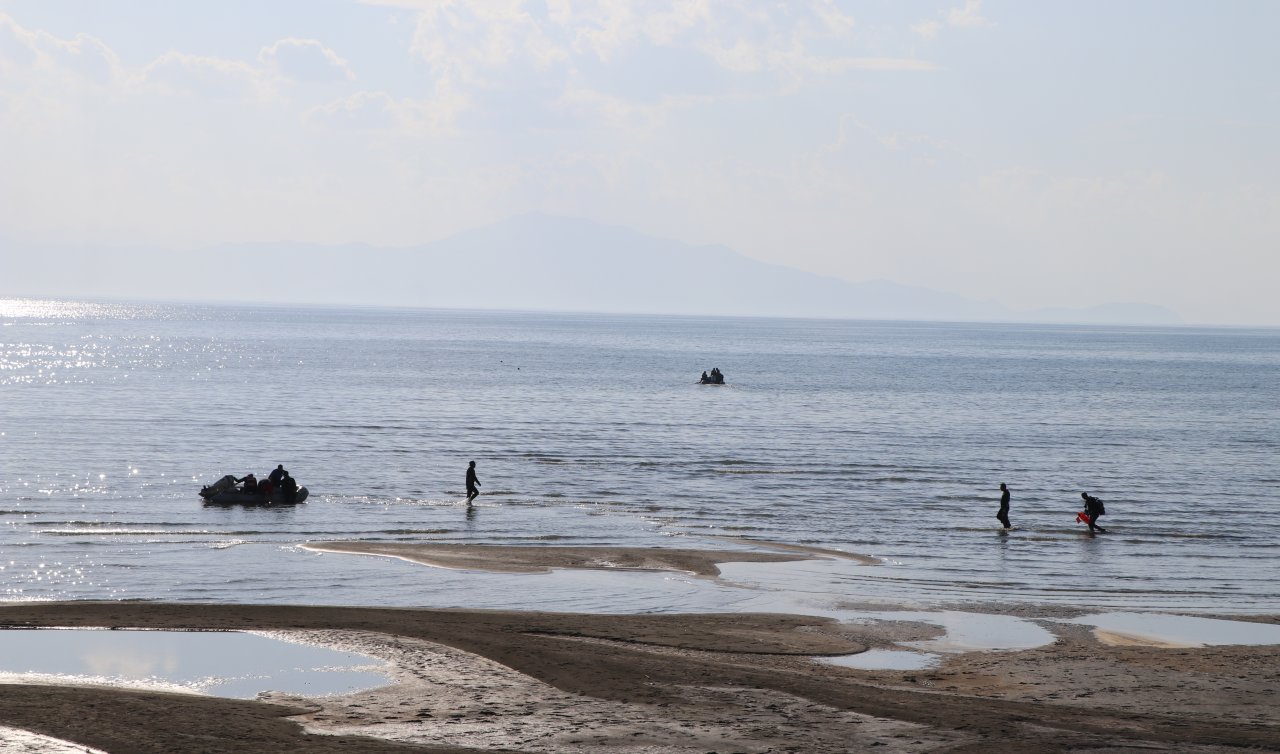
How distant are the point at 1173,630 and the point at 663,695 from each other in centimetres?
1299

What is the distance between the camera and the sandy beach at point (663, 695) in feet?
55.7

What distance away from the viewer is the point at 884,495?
162 ft

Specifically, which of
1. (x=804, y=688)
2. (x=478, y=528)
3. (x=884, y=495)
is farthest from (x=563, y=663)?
(x=884, y=495)

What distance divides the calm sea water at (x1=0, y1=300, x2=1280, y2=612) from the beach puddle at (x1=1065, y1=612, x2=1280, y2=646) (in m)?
1.89

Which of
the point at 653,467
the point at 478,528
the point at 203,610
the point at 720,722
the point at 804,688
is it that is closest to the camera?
the point at 720,722

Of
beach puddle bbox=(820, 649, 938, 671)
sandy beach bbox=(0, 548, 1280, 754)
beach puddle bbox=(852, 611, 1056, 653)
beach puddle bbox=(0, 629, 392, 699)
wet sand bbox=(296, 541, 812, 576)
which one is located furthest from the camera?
wet sand bbox=(296, 541, 812, 576)

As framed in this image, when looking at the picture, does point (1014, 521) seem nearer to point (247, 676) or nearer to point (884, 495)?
point (884, 495)

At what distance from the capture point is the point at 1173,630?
2673cm

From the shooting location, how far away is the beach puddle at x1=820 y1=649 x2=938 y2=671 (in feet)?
73.5

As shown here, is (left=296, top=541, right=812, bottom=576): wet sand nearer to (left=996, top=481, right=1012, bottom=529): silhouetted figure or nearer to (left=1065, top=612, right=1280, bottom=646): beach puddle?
(left=996, top=481, right=1012, bottom=529): silhouetted figure

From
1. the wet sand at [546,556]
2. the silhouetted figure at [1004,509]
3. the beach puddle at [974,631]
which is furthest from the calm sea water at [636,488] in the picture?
the beach puddle at [974,631]

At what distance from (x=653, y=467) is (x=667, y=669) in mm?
36679

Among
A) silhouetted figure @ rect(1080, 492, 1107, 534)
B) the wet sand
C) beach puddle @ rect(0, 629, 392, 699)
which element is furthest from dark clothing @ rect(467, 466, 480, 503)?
beach puddle @ rect(0, 629, 392, 699)

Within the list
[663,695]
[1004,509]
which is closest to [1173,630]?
[663,695]
